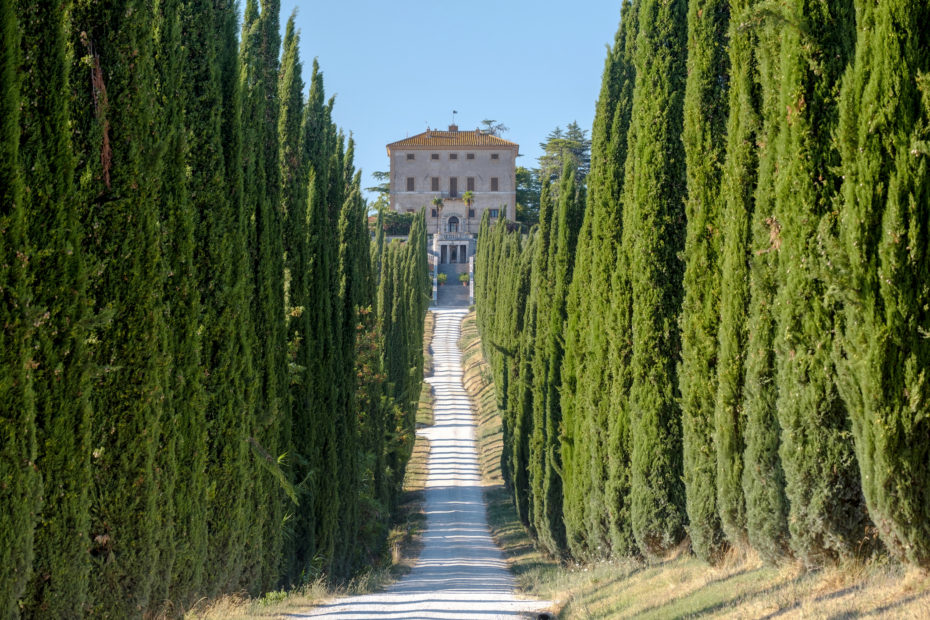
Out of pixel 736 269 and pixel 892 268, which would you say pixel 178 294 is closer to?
pixel 736 269

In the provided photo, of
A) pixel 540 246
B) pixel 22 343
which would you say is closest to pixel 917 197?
pixel 22 343

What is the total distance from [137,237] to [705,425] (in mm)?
5694

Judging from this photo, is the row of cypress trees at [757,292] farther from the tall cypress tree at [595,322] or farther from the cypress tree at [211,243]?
the cypress tree at [211,243]

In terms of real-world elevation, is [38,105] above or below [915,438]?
above

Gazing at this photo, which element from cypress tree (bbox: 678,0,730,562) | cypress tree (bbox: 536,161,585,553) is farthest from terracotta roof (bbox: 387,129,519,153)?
cypress tree (bbox: 678,0,730,562)

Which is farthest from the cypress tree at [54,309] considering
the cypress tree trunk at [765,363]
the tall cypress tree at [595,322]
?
the tall cypress tree at [595,322]

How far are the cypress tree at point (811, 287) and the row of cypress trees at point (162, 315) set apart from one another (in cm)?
475

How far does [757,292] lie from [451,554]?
506 inches

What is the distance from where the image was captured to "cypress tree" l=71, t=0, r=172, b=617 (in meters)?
6.71

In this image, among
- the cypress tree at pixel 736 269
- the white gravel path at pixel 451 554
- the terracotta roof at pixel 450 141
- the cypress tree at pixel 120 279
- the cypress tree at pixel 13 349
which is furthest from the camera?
the terracotta roof at pixel 450 141

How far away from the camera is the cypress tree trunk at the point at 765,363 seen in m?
7.37

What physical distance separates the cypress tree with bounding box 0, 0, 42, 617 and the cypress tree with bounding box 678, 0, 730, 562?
20.5 ft

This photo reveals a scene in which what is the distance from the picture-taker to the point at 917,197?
18.1 ft

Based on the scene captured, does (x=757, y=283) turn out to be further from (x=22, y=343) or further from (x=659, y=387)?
(x=22, y=343)
